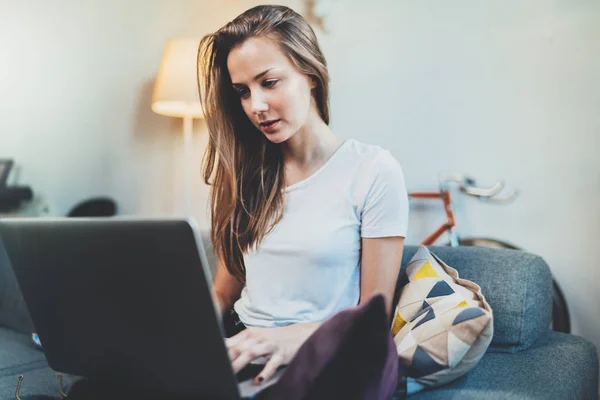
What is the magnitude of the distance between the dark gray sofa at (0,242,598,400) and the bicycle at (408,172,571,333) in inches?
19.0

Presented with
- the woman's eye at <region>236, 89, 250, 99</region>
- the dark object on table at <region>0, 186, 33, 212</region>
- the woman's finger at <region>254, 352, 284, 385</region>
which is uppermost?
the woman's eye at <region>236, 89, 250, 99</region>

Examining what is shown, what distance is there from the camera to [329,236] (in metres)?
1.14

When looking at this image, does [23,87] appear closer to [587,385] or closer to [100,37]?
[100,37]

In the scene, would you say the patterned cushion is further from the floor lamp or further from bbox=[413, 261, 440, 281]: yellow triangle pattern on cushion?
the floor lamp

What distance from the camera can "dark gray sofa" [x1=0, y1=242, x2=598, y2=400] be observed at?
3.35 feet

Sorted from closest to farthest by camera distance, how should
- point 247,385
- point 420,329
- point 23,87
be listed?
point 247,385 < point 420,329 < point 23,87

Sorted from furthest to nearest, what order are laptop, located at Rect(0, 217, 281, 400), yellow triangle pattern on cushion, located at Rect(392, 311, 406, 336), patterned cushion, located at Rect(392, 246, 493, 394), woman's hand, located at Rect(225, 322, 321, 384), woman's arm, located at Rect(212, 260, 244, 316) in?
1. woman's arm, located at Rect(212, 260, 244, 316)
2. yellow triangle pattern on cushion, located at Rect(392, 311, 406, 336)
3. patterned cushion, located at Rect(392, 246, 493, 394)
4. woman's hand, located at Rect(225, 322, 321, 384)
5. laptop, located at Rect(0, 217, 281, 400)

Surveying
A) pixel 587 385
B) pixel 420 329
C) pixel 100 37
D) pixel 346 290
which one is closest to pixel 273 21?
pixel 346 290

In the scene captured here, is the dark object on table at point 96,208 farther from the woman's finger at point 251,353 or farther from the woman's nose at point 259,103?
the woman's finger at point 251,353

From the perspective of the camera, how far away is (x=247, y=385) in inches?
31.3

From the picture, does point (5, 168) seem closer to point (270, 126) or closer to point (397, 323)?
point (270, 126)

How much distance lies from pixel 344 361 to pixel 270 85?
1.95 feet

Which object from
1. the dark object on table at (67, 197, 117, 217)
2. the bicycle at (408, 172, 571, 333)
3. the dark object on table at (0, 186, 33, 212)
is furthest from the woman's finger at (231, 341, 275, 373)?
the dark object on table at (0, 186, 33, 212)

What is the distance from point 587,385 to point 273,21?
0.92 meters
